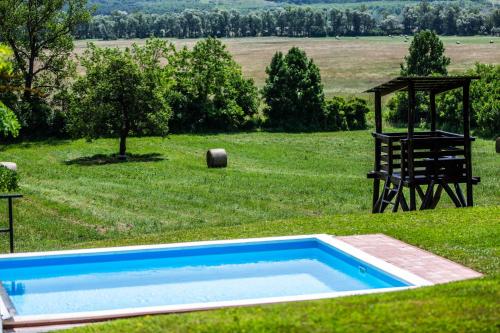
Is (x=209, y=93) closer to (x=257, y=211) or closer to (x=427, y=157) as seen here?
(x=257, y=211)

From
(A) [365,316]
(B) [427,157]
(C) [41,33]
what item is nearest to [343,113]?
(C) [41,33]

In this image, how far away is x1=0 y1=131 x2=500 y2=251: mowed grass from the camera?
24.1 metres

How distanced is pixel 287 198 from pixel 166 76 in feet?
87.3

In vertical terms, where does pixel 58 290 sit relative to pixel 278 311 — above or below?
below

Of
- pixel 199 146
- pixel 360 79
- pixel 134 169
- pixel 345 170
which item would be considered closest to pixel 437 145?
pixel 345 170

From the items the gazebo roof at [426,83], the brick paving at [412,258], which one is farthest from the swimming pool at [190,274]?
the gazebo roof at [426,83]

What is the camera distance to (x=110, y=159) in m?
41.2

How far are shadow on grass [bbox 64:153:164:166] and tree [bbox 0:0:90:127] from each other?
1092 cm

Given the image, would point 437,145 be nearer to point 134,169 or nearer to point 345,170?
point 345,170

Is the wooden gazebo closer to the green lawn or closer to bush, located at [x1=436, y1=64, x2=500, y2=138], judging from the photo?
the green lawn

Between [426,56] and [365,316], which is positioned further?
[426,56]

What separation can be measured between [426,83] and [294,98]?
34.8m

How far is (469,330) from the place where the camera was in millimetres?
8953

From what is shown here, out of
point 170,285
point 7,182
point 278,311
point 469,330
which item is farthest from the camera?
point 170,285
